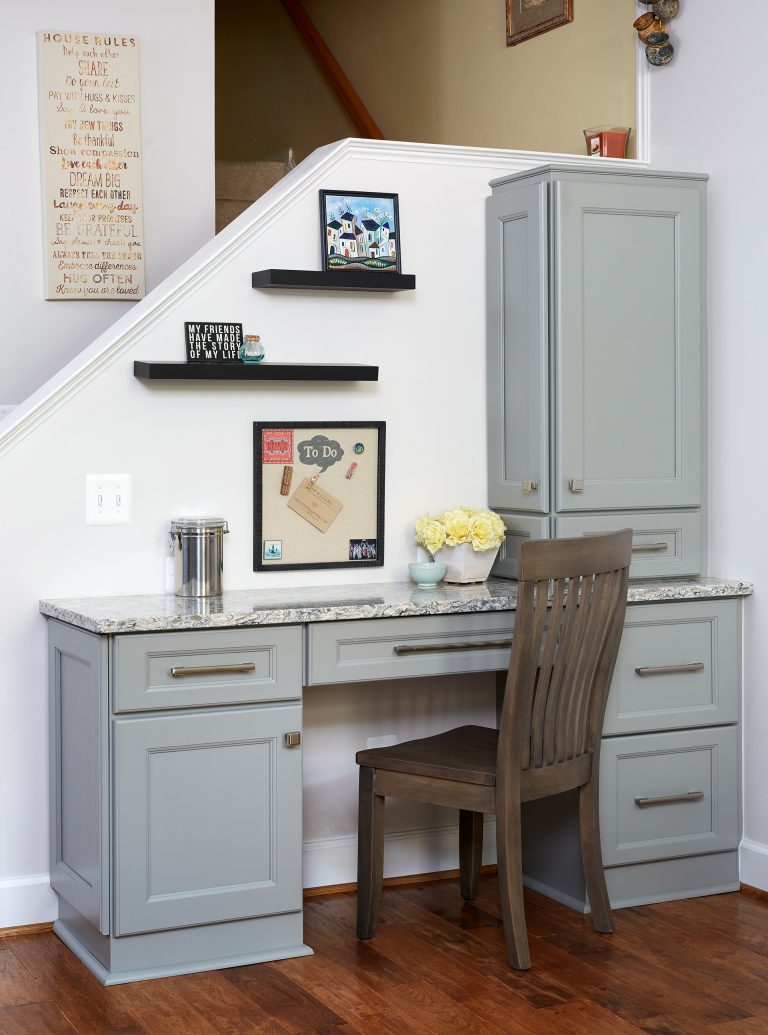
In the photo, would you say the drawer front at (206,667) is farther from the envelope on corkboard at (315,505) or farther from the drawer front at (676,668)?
the drawer front at (676,668)

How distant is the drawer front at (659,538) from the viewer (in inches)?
135

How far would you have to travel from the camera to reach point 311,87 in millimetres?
6051

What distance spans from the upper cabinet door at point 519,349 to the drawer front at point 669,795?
705 mm

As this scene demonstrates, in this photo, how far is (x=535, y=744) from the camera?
2889 millimetres

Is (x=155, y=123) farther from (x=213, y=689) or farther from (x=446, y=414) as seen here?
(x=213, y=689)

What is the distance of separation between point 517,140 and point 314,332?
1.46 meters

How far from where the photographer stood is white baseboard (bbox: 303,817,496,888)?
3432 mm

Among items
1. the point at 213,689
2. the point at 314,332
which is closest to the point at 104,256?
the point at 314,332

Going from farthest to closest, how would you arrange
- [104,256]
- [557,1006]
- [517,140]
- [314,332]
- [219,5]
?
1. [219,5]
2. [517,140]
3. [104,256]
4. [314,332]
5. [557,1006]

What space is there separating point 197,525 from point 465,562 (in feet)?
2.45

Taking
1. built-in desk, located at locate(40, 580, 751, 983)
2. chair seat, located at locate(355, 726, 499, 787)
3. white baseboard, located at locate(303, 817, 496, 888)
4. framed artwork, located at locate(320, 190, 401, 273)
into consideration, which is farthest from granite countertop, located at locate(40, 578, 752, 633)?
framed artwork, located at locate(320, 190, 401, 273)

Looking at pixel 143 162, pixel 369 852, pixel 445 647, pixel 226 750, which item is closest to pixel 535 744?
pixel 445 647

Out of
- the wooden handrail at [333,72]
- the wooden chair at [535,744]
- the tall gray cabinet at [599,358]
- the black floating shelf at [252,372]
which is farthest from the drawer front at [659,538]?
the wooden handrail at [333,72]

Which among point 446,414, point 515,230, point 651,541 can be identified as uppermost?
point 515,230
